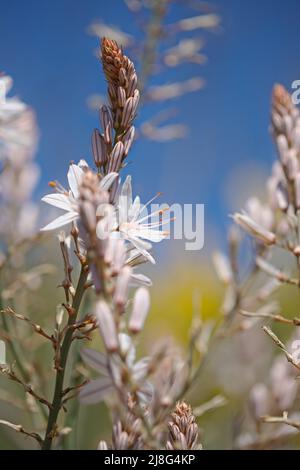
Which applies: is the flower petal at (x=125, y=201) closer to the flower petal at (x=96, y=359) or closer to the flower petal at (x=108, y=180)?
the flower petal at (x=108, y=180)

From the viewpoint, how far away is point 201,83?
1340 millimetres

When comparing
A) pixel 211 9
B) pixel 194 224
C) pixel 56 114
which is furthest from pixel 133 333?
pixel 56 114

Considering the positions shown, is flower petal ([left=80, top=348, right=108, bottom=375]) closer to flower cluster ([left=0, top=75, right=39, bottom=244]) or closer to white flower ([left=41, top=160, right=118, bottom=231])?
white flower ([left=41, top=160, right=118, bottom=231])

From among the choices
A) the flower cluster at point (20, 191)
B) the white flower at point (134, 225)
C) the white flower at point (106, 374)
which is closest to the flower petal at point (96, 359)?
the white flower at point (106, 374)

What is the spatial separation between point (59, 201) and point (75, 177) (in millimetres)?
32

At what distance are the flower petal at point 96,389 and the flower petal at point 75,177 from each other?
0.20 metres

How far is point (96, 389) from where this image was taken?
559 mm

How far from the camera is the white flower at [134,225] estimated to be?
62cm

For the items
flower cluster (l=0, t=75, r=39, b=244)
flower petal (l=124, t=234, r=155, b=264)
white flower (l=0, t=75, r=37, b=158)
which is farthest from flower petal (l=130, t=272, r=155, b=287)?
flower cluster (l=0, t=75, r=39, b=244)

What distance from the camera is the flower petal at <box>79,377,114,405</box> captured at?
56 centimetres

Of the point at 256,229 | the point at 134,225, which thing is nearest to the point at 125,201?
the point at 134,225

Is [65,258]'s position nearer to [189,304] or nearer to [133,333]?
[133,333]

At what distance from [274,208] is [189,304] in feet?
5.82

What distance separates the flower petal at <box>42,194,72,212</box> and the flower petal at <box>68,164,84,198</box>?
0.05 feet
